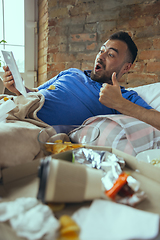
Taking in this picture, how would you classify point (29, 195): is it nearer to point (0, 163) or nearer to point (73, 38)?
point (0, 163)

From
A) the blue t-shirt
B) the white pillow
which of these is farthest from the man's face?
the white pillow

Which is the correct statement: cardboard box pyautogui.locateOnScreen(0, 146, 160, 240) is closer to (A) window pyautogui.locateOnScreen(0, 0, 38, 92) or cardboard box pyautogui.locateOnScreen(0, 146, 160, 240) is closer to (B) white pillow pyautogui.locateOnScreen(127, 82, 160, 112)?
(B) white pillow pyautogui.locateOnScreen(127, 82, 160, 112)

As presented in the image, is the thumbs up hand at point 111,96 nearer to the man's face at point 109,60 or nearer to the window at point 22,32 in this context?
the man's face at point 109,60

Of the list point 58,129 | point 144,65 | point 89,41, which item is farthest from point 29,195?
point 89,41

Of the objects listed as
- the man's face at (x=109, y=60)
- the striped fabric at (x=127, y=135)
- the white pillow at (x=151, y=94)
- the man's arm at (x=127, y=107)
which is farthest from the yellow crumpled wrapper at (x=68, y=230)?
the man's face at (x=109, y=60)

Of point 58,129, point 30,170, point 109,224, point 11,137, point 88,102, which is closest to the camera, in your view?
point 109,224

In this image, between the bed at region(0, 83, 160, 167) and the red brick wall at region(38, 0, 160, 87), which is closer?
the bed at region(0, 83, 160, 167)

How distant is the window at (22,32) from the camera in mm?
2410

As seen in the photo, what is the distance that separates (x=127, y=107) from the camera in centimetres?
97

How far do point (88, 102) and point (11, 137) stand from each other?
0.72 m

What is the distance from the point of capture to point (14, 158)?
46 centimetres

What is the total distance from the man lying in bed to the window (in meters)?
1.32

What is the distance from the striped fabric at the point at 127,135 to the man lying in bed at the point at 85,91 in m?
0.23

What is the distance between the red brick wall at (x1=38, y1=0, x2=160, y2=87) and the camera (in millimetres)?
1734
